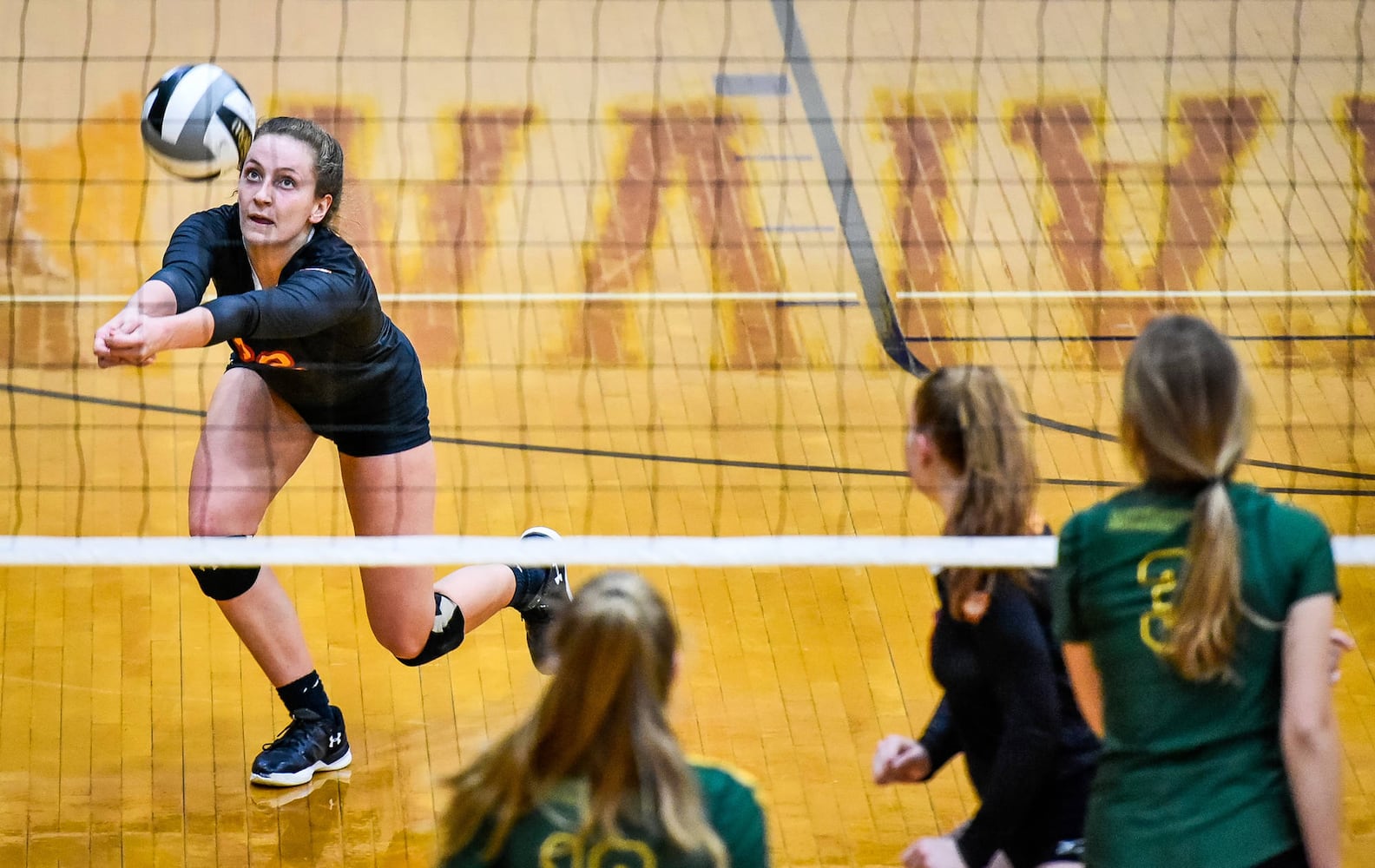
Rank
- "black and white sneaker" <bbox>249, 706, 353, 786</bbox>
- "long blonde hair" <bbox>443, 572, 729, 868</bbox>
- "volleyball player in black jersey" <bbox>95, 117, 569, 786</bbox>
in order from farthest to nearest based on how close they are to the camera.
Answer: "black and white sneaker" <bbox>249, 706, 353, 786</bbox> < "volleyball player in black jersey" <bbox>95, 117, 569, 786</bbox> < "long blonde hair" <bbox>443, 572, 729, 868</bbox>

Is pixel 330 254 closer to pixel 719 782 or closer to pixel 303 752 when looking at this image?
pixel 303 752

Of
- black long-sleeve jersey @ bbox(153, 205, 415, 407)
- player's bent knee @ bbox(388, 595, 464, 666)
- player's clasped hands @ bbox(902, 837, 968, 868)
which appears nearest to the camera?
player's clasped hands @ bbox(902, 837, 968, 868)

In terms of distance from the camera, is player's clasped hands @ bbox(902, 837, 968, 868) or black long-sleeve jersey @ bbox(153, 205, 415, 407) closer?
player's clasped hands @ bbox(902, 837, 968, 868)

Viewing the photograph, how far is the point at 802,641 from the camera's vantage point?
4.66 m

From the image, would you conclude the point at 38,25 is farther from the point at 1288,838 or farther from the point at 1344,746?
the point at 1288,838

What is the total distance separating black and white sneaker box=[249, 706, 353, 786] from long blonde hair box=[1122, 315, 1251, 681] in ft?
8.25

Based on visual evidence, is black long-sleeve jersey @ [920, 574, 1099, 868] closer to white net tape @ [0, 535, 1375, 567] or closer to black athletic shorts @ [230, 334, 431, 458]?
white net tape @ [0, 535, 1375, 567]

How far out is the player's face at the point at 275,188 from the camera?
11.9 feet

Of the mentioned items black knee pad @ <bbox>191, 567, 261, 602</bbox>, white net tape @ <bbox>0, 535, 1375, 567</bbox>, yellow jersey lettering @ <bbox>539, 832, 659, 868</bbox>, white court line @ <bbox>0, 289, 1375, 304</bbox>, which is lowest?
yellow jersey lettering @ <bbox>539, 832, 659, 868</bbox>

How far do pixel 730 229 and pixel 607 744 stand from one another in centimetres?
691

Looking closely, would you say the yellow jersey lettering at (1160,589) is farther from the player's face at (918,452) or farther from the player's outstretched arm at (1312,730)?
the player's face at (918,452)

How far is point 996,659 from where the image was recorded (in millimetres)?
2357

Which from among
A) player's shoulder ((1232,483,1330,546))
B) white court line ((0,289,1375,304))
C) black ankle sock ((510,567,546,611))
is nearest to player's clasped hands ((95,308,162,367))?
black ankle sock ((510,567,546,611))

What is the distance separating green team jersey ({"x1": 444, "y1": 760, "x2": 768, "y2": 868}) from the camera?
5.63ft
